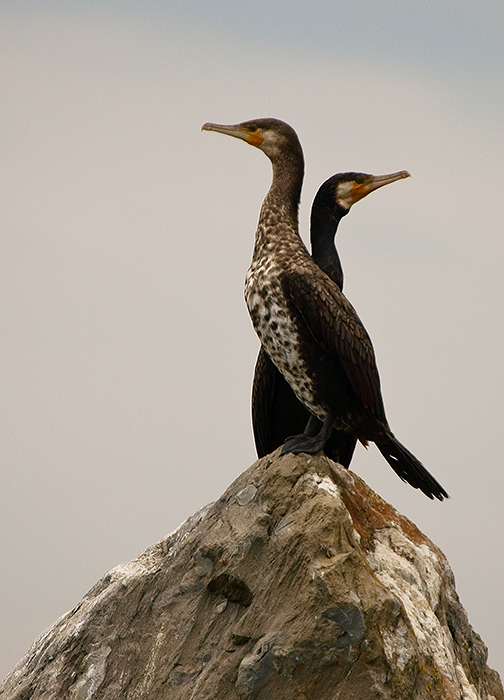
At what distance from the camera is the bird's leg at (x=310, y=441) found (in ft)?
16.8

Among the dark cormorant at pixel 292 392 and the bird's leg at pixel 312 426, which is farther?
the dark cormorant at pixel 292 392

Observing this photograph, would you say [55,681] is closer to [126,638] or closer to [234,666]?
[126,638]

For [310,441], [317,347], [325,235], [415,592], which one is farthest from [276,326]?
[415,592]

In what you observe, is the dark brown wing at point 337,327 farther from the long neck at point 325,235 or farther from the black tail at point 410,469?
the long neck at point 325,235

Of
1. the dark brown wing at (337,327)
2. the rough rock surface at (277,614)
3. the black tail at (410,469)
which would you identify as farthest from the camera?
the black tail at (410,469)

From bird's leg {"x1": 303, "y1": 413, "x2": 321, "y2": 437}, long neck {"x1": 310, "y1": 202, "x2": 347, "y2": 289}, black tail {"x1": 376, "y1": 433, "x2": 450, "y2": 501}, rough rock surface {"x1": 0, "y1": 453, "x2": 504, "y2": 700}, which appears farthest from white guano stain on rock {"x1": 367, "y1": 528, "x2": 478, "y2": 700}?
long neck {"x1": 310, "y1": 202, "x2": 347, "y2": 289}

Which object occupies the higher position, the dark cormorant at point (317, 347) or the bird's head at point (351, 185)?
the bird's head at point (351, 185)

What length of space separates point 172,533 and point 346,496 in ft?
3.67

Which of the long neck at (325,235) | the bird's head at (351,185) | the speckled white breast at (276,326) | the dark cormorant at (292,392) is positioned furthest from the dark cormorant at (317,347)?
the bird's head at (351,185)

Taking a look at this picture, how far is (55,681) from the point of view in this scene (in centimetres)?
502

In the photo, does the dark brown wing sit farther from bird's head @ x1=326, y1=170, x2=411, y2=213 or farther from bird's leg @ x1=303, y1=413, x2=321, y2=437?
bird's head @ x1=326, y1=170, x2=411, y2=213

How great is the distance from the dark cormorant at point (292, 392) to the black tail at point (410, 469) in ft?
1.45

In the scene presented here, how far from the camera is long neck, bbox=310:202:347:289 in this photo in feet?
20.6

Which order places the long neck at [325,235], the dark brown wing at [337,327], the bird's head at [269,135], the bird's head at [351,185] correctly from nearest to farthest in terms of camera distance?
the dark brown wing at [337,327] < the bird's head at [269,135] < the long neck at [325,235] < the bird's head at [351,185]
